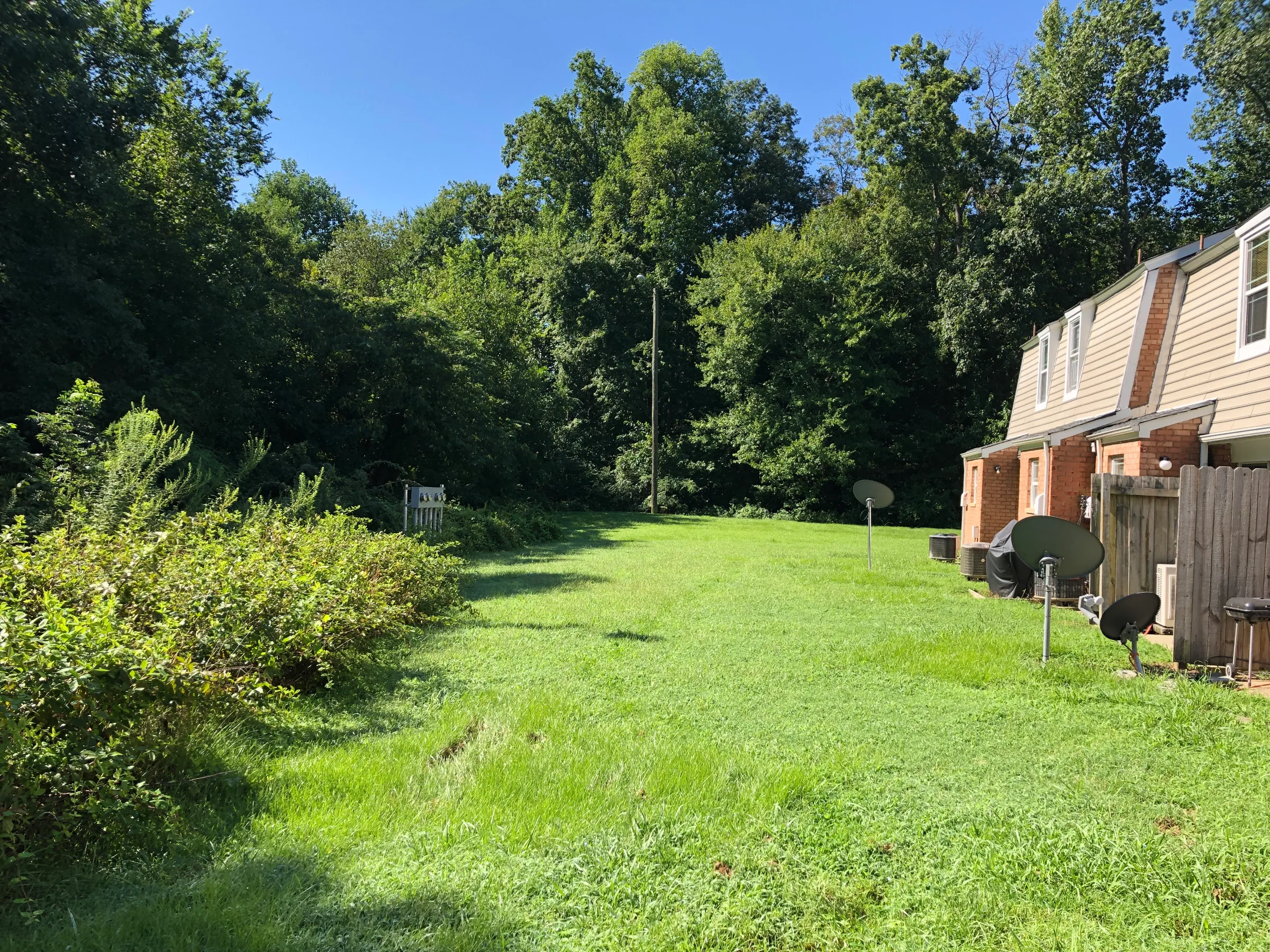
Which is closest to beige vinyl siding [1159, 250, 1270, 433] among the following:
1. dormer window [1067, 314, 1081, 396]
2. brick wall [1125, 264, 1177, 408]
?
brick wall [1125, 264, 1177, 408]

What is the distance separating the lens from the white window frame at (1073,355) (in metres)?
14.0

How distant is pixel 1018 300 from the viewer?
2556cm

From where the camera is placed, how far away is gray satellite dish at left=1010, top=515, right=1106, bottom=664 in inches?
249

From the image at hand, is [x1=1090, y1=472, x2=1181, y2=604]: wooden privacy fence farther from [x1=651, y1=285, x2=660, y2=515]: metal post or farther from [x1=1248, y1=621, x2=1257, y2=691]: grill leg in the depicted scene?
[x1=651, y1=285, x2=660, y2=515]: metal post

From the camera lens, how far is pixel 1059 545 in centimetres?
636

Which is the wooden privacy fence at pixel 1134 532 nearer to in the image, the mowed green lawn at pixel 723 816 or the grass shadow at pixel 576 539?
the mowed green lawn at pixel 723 816

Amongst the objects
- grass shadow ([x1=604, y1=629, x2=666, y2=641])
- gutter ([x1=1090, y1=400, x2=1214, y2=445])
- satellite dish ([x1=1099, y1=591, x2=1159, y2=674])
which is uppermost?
gutter ([x1=1090, y1=400, x2=1214, y2=445])

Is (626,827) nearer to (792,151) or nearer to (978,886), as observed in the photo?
(978,886)

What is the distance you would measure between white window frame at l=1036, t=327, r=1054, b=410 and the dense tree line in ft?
20.6

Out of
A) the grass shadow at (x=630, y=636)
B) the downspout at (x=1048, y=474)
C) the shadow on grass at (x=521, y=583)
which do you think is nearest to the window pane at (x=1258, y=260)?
the downspout at (x=1048, y=474)

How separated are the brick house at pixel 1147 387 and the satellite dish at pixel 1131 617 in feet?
13.6

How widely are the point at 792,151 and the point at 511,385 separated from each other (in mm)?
23062

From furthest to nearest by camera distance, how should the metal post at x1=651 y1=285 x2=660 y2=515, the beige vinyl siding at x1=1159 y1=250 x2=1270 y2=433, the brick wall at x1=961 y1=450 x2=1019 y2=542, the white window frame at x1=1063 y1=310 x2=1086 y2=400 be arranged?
the metal post at x1=651 y1=285 x2=660 y2=515 < the brick wall at x1=961 y1=450 x2=1019 y2=542 < the white window frame at x1=1063 y1=310 x2=1086 y2=400 < the beige vinyl siding at x1=1159 y1=250 x2=1270 y2=433

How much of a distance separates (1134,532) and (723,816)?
6.94m
